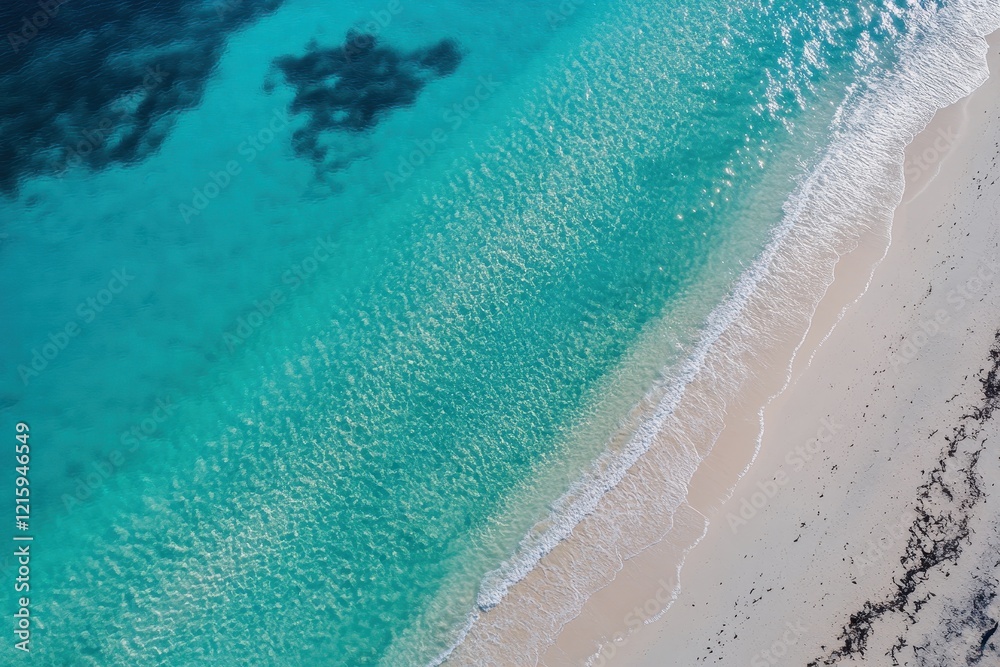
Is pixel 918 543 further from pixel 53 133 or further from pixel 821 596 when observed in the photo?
pixel 53 133

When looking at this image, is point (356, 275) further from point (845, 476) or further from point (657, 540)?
point (845, 476)

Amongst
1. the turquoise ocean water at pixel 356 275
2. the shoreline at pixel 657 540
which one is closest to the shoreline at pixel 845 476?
the shoreline at pixel 657 540

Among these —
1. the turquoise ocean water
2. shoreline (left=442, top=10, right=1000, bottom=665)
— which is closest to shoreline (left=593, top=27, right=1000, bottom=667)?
shoreline (left=442, top=10, right=1000, bottom=665)

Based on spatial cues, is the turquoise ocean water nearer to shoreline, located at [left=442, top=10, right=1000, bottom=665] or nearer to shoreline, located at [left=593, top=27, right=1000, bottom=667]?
shoreline, located at [left=442, top=10, right=1000, bottom=665]

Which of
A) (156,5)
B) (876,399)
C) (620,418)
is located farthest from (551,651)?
(156,5)

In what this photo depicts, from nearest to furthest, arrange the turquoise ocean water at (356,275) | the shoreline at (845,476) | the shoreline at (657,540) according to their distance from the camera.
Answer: the shoreline at (845,476) < the shoreline at (657,540) < the turquoise ocean water at (356,275)

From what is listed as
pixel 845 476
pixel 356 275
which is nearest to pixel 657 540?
pixel 845 476

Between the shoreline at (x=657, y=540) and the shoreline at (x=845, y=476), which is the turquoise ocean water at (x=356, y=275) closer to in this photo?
the shoreline at (x=657, y=540)
